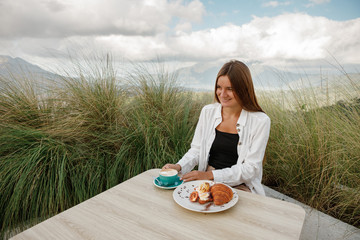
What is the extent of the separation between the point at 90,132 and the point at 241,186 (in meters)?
1.84

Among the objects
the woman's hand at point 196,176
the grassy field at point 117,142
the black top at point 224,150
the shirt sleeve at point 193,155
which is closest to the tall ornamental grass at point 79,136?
the grassy field at point 117,142

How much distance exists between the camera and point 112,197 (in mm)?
→ 1280

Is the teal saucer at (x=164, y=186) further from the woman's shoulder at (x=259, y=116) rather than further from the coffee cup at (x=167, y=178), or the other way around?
the woman's shoulder at (x=259, y=116)

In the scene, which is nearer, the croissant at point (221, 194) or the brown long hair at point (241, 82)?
the croissant at point (221, 194)

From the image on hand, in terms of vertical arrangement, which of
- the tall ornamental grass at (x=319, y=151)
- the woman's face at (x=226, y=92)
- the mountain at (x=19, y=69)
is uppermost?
the mountain at (x=19, y=69)

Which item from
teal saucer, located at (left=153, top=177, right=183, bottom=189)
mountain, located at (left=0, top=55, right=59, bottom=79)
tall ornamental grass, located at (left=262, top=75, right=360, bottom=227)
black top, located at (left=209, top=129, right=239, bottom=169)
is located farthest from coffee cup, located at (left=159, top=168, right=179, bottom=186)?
mountain, located at (left=0, top=55, right=59, bottom=79)

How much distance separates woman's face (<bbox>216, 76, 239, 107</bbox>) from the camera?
1.73 meters

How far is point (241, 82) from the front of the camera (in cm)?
171

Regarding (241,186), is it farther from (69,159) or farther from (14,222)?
(14,222)

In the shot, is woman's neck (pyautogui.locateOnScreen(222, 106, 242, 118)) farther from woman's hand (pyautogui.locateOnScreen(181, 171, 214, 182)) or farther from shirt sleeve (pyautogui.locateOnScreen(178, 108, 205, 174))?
woman's hand (pyautogui.locateOnScreen(181, 171, 214, 182))

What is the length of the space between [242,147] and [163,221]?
3.09 feet

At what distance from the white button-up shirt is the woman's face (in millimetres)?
136

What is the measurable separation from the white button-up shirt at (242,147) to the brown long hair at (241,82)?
85 millimetres

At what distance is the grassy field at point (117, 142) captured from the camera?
215 cm
